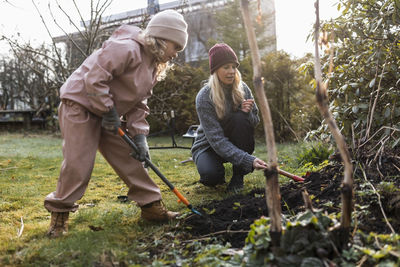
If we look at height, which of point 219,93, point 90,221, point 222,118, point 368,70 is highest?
point 368,70

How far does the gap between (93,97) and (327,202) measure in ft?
5.29

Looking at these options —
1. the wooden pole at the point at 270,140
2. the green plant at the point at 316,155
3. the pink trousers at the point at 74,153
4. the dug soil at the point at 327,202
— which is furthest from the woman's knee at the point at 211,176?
the wooden pole at the point at 270,140

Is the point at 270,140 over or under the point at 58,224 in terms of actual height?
over

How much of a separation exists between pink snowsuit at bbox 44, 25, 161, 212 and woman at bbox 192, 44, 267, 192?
33.2 inches

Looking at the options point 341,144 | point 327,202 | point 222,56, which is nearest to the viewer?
point 341,144

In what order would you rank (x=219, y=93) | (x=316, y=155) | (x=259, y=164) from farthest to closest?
1. (x=316, y=155)
2. (x=219, y=93)
3. (x=259, y=164)

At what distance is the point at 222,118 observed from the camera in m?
3.46

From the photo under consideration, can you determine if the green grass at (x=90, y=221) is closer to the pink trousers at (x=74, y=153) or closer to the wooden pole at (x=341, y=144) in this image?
the pink trousers at (x=74, y=153)

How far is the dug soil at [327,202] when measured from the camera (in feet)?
6.50

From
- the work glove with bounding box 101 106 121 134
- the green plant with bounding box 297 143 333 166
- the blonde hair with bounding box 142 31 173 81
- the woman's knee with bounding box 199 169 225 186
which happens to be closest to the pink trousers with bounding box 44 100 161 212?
the work glove with bounding box 101 106 121 134

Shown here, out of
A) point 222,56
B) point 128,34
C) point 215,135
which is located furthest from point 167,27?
point 215,135

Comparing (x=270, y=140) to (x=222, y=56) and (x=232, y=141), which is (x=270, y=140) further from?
(x=232, y=141)

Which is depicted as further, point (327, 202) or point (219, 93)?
point (219, 93)

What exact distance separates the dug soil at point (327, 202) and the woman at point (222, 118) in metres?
0.48
